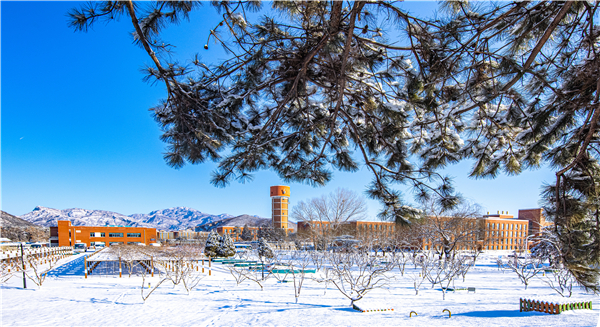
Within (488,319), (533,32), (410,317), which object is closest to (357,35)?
(533,32)

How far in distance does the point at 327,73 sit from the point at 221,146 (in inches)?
55.7

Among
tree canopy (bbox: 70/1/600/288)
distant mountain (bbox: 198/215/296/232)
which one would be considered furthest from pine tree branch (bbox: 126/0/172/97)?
distant mountain (bbox: 198/215/296/232)

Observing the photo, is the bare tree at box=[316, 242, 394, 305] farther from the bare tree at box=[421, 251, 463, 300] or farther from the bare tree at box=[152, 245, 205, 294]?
the bare tree at box=[152, 245, 205, 294]

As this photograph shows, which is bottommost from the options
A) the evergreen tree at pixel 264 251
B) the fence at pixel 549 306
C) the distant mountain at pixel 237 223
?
the distant mountain at pixel 237 223

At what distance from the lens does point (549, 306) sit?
30.6 feet

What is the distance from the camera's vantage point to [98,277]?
17.9m

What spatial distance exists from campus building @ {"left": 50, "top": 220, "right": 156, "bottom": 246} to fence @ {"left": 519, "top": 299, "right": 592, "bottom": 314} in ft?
207

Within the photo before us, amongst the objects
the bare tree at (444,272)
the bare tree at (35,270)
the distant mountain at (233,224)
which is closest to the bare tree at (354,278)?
the bare tree at (444,272)

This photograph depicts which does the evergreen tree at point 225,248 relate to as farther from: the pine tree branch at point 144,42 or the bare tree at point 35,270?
the pine tree branch at point 144,42

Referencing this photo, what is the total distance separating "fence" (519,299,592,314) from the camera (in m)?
9.20

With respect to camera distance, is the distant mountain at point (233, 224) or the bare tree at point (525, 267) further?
the distant mountain at point (233, 224)

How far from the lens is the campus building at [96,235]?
178 ft

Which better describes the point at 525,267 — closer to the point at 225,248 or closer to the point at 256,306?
the point at 256,306

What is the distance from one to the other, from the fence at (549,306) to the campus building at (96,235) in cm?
6306
